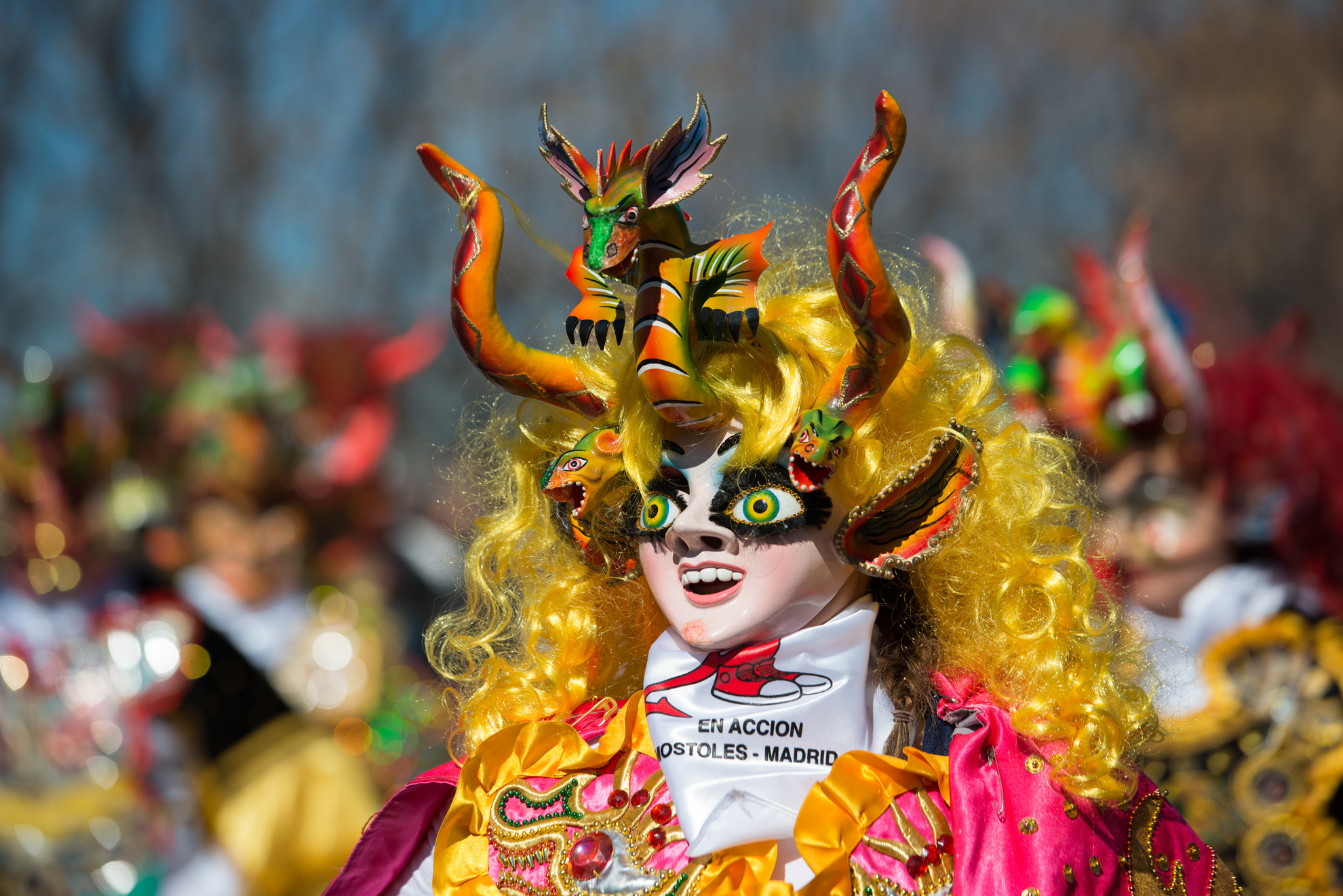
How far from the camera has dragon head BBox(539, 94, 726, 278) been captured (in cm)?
147

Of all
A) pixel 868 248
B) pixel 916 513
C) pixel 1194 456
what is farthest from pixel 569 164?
pixel 1194 456

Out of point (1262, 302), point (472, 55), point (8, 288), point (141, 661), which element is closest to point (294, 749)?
point (141, 661)

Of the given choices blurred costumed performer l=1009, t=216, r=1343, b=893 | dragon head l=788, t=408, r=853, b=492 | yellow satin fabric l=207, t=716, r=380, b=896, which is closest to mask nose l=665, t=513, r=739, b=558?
dragon head l=788, t=408, r=853, b=492

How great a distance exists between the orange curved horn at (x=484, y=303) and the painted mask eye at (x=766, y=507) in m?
0.31

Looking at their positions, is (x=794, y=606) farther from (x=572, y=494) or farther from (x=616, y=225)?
(x=616, y=225)

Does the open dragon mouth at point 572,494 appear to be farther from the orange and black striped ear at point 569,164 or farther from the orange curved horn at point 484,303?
the orange and black striped ear at point 569,164

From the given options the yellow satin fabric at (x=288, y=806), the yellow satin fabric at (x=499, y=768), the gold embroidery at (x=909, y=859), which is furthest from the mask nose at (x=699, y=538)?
the yellow satin fabric at (x=288, y=806)

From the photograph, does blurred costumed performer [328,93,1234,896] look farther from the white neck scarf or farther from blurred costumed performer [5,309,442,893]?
blurred costumed performer [5,309,442,893]

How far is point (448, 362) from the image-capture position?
1162 cm

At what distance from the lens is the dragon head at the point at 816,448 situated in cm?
154

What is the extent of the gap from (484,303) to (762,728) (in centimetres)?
66

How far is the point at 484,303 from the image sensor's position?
1.66m

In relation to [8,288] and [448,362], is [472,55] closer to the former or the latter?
[448,362]

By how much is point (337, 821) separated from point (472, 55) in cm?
951
